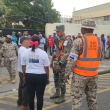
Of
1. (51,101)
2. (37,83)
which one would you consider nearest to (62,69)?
(51,101)

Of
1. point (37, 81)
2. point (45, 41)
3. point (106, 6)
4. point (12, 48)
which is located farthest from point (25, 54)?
point (106, 6)

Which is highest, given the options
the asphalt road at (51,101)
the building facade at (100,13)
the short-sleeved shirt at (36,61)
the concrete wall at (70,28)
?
the building facade at (100,13)

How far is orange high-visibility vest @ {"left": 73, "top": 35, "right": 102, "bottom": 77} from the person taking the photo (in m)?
3.12

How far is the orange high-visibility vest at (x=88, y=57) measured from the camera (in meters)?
3.12

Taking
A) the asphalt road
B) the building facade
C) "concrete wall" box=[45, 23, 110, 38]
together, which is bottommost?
the asphalt road

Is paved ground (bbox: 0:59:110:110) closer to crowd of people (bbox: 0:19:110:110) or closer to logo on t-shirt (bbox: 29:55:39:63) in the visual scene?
crowd of people (bbox: 0:19:110:110)

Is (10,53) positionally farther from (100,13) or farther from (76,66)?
(100,13)

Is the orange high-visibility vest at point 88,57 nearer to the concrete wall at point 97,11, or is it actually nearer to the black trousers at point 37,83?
the black trousers at point 37,83

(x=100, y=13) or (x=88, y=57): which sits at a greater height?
(x=100, y=13)

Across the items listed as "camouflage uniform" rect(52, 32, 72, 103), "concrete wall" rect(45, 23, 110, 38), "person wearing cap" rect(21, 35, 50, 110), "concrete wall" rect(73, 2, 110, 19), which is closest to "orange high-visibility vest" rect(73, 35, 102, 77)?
"person wearing cap" rect(21, 35, 50, 110)

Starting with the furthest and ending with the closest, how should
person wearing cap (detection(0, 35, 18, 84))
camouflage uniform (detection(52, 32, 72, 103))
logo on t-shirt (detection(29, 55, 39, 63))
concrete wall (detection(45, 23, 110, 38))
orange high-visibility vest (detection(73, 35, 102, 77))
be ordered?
1. concrete wall (detection(45, 23, 110, 38))
2. person wearing cap (detection(0, 35, 18, 84))
3. camouflage uniform (detection(52, 32, 72, 103))
4. logo on t-shirt (detection(29, 55, 39, 63))
5. orange high-visibility vest (detection(73, 35, 102, 77))

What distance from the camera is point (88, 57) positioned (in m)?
3.14

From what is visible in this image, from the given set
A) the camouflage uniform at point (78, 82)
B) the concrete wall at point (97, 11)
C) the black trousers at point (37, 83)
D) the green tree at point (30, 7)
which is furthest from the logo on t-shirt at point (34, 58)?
the concrete wall at point (97, 11)

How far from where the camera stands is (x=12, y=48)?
21.5 ft
